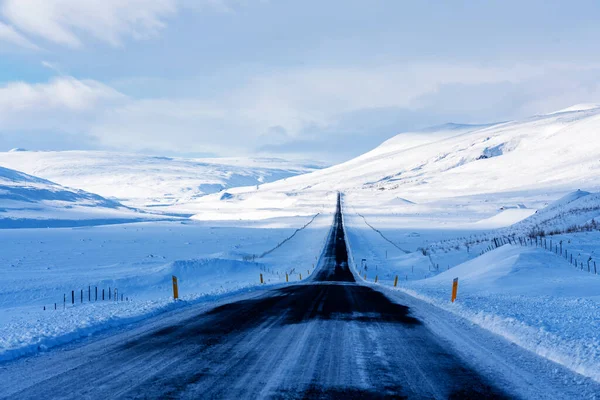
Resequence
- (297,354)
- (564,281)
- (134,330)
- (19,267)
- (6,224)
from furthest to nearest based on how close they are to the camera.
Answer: (6,224), (19,267), (564,281), (134,330), (297,354)

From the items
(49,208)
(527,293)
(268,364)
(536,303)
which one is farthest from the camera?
(49,208)

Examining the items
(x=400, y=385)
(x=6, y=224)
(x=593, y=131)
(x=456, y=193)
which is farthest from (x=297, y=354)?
(x=593, y=131)

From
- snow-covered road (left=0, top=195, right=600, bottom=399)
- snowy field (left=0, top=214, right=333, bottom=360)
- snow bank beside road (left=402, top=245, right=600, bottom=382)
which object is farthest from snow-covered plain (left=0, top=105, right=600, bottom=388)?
snow-covered road (left=0, top=195, right=600, bottom=399)

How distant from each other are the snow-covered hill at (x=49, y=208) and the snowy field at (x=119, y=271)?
38052 millimetres

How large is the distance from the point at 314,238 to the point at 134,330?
174 ft

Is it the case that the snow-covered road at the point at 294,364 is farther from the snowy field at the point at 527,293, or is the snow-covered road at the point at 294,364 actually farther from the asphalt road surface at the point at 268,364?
the snowy field at the point at 527,293

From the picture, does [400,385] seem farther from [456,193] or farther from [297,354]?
[456,193]

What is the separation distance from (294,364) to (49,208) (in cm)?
13852

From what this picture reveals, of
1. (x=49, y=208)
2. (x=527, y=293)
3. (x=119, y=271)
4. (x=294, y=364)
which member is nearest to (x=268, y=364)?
(x=294, y=364)

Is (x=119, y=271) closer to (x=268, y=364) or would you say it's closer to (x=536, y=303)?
(x=536, y=303)

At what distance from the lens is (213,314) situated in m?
13.0

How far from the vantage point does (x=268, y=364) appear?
7645 millimetres

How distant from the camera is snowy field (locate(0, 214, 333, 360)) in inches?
476

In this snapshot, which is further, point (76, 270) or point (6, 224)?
point (6, 224)
